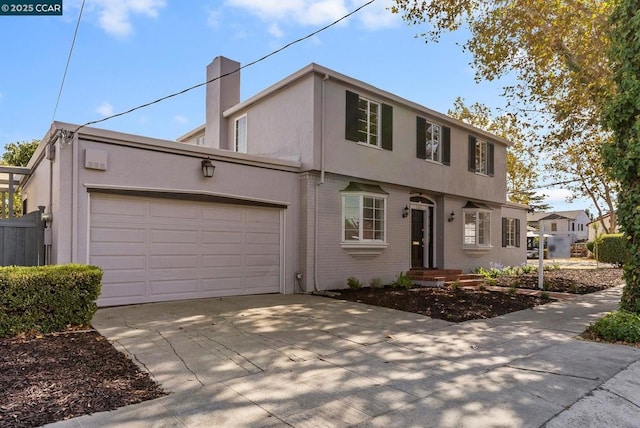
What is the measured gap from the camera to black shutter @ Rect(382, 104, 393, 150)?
1156 centimetres

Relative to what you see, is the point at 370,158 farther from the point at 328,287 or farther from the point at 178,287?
the point at 178,287

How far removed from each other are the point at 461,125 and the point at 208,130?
9.01 meters

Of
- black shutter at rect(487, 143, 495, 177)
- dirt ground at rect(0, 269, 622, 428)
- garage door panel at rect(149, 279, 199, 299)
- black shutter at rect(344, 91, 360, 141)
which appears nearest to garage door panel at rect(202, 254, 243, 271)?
garage door panel at rect(149, 279, 199, 299)

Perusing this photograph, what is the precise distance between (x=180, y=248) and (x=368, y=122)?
620 centimetres

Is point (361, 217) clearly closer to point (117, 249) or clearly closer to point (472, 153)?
point (117, 249)

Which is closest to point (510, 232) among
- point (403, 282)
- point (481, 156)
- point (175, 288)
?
point (481, 156)

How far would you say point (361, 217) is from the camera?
1091cm

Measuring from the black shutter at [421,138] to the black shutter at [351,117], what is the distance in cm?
279

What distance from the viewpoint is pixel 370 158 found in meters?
11.2

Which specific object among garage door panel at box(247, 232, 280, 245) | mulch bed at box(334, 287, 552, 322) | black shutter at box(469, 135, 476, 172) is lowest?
mulch bed at box(334, 287, 552, 322)

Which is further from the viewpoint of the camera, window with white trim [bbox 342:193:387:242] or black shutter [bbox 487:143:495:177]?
black shutter [bbox 487:143:495:177]

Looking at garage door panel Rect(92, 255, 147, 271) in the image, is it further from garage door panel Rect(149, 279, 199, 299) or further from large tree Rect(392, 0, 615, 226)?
large tree Rect(392, 0, 615, 226)

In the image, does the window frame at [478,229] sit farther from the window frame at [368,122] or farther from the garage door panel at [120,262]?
the garage door panel at [120,262]

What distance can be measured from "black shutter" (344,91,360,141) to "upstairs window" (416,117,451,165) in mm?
2820
